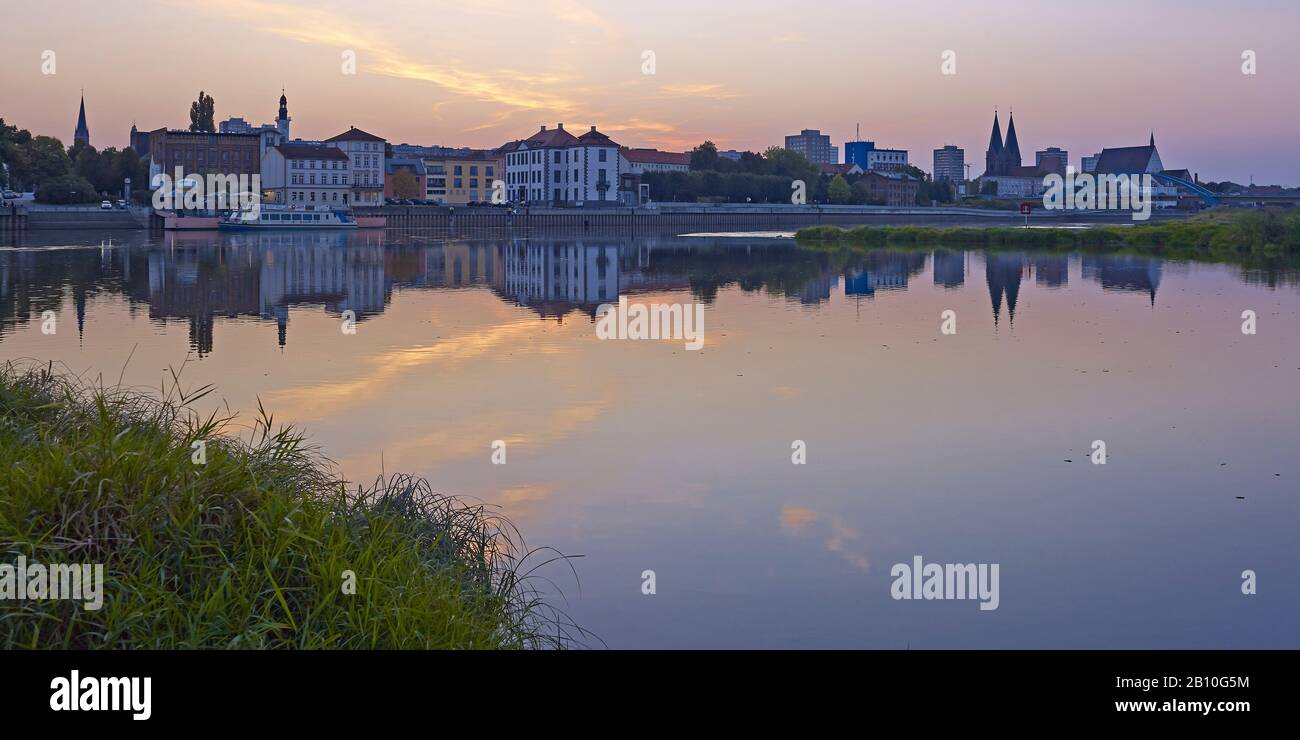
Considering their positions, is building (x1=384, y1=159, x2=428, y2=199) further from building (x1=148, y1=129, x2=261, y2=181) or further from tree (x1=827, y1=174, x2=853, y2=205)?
tree (x1=827, y1=174, x2=853, y2=205)

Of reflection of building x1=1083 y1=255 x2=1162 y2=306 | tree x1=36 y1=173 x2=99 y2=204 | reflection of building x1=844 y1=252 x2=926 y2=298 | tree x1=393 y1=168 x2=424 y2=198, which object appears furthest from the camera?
tree x1=393 y1=168 x2=424 y2=198

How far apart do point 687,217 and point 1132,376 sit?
8796cm

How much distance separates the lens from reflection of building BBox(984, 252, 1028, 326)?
2705 centimetres

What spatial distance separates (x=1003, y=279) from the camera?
35.8 meters

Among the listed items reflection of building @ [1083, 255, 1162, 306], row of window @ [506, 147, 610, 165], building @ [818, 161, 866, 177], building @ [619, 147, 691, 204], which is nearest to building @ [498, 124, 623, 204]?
row of window @ [506, 147, 610, 165]

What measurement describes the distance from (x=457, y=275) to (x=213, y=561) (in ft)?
109

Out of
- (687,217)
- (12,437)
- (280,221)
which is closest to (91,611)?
(12,437)

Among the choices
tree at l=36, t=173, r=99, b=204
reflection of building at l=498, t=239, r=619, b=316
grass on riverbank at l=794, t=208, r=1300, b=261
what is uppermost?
tree at l=36, t=173, r=99, b=204

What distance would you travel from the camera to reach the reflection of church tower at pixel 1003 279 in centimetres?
2705

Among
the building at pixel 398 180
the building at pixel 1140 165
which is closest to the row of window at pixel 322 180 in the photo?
→ the building at pixel 398 180

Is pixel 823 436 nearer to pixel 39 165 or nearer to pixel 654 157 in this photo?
pixel 39 165

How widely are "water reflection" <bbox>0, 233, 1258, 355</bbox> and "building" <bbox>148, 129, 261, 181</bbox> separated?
55.0 meters

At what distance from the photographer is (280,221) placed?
79375mm
